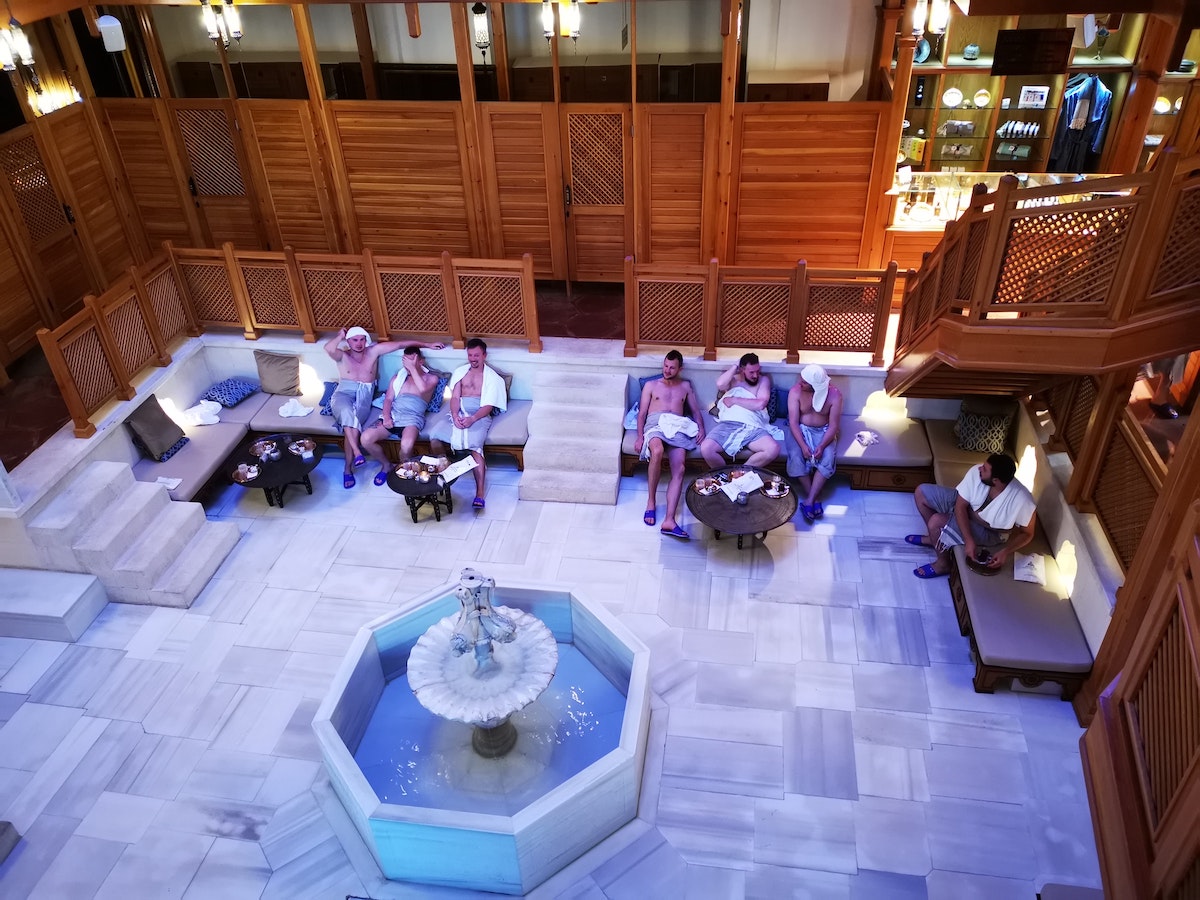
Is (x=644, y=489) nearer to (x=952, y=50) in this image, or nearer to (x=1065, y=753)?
(x=1065, y=753)

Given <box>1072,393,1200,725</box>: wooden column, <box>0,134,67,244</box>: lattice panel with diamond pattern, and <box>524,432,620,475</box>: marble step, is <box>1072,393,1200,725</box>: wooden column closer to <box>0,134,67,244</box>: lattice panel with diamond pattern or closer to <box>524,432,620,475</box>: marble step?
<box>524,432,620,475</box>: marble step

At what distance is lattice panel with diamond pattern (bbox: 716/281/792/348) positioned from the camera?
7910 millimetres

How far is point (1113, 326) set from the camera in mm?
5156

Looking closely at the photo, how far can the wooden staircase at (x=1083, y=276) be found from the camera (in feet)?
15.9

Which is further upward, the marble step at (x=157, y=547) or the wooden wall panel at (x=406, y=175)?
the wooden wall panel at (x=406, y=175)

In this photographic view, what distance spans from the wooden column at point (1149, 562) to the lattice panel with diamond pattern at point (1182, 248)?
38.9 inches

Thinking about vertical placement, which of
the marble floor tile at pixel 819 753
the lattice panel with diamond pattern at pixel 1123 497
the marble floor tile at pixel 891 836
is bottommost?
the marble floor tile at pixel 891 836

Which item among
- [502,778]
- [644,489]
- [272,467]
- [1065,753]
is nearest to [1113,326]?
[1065,753]

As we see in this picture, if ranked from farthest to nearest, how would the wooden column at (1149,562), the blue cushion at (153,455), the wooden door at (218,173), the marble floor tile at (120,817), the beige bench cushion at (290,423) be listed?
the wooden door at (218,173) → the beige bench cushion at (290,423) → the blue cushion at (153,455) → the marble floor tile at (120,817) → the wooden column at (1149,562)

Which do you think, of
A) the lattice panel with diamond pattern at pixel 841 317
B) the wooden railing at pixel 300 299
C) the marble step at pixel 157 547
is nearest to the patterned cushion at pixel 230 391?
the wooden railing at pixel 300 299

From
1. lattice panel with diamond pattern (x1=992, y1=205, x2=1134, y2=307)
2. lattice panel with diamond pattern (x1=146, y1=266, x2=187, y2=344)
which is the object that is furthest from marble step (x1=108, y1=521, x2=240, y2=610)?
lattice panel with diamond pattern (x1=992, y1=205, x2=1134, y2=307)

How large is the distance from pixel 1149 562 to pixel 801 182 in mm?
5133

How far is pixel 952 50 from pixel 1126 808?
735cm

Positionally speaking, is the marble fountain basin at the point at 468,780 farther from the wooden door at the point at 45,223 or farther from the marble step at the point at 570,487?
the wooden door at the point at 45,223
